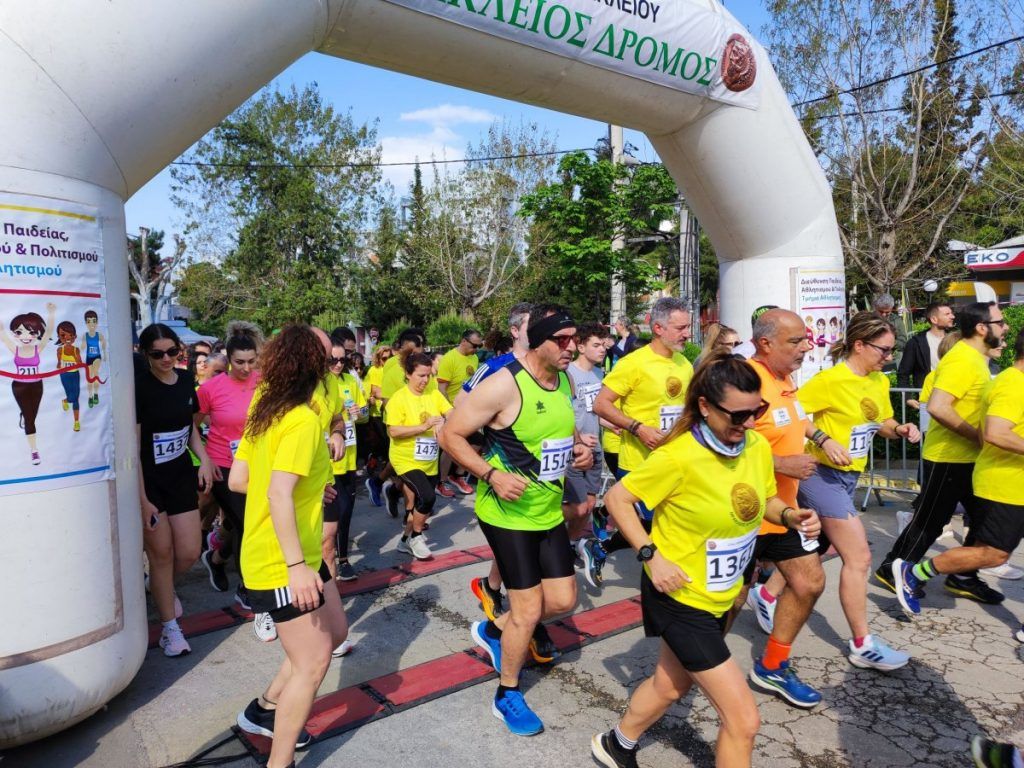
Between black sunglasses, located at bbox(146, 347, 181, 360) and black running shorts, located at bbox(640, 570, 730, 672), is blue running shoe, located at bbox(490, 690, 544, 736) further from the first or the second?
black sunglasses, located at bbox(146, 347, 181, 360)

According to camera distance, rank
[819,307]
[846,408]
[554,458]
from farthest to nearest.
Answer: [819,307], [846,408], [554,458]

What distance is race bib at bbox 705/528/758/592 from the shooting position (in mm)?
2678

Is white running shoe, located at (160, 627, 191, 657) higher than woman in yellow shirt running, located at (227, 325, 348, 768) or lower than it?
lower

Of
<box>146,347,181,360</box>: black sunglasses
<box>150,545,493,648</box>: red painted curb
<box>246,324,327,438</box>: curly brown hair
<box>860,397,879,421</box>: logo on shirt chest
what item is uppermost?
<box>146,347,181,360</box>: black sunglasses

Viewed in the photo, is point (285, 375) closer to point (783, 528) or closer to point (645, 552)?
point (645, 552)

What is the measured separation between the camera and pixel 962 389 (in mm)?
4680

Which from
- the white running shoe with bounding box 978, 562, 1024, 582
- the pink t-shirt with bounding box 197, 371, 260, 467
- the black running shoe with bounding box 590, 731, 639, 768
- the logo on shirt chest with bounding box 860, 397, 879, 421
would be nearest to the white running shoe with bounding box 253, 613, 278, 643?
the pink t-shirt with bounding box 197, 371, 260, 467

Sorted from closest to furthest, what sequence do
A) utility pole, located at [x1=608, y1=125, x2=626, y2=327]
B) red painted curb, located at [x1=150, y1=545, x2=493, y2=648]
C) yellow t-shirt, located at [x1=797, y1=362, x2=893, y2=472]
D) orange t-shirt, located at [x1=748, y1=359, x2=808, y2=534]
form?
orange t-shirt, located at [x1=748, y1=359, x2=808, y2=534] < yellow t-shirt, located at [x1=797, y1=362, x2=893, y2=472] < red painted curb, located at [x1=150, y1=545, x2=493, y2=648] < utility pole, located at [x1=608, y1=125, x2=626, y2=327]

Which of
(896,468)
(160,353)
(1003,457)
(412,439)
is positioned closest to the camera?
(1003,457)

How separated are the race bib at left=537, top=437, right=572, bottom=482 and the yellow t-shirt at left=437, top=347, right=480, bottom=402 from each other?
5.23 m

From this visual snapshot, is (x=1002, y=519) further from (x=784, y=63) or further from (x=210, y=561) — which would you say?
(x=784, y=63)

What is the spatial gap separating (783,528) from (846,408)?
92 cm

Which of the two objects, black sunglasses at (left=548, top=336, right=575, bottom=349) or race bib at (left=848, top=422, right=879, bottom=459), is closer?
black sunglasses at (left=548, top=336, right=575, bottom=349)

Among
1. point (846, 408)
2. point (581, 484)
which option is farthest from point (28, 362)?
point (846, 408)
